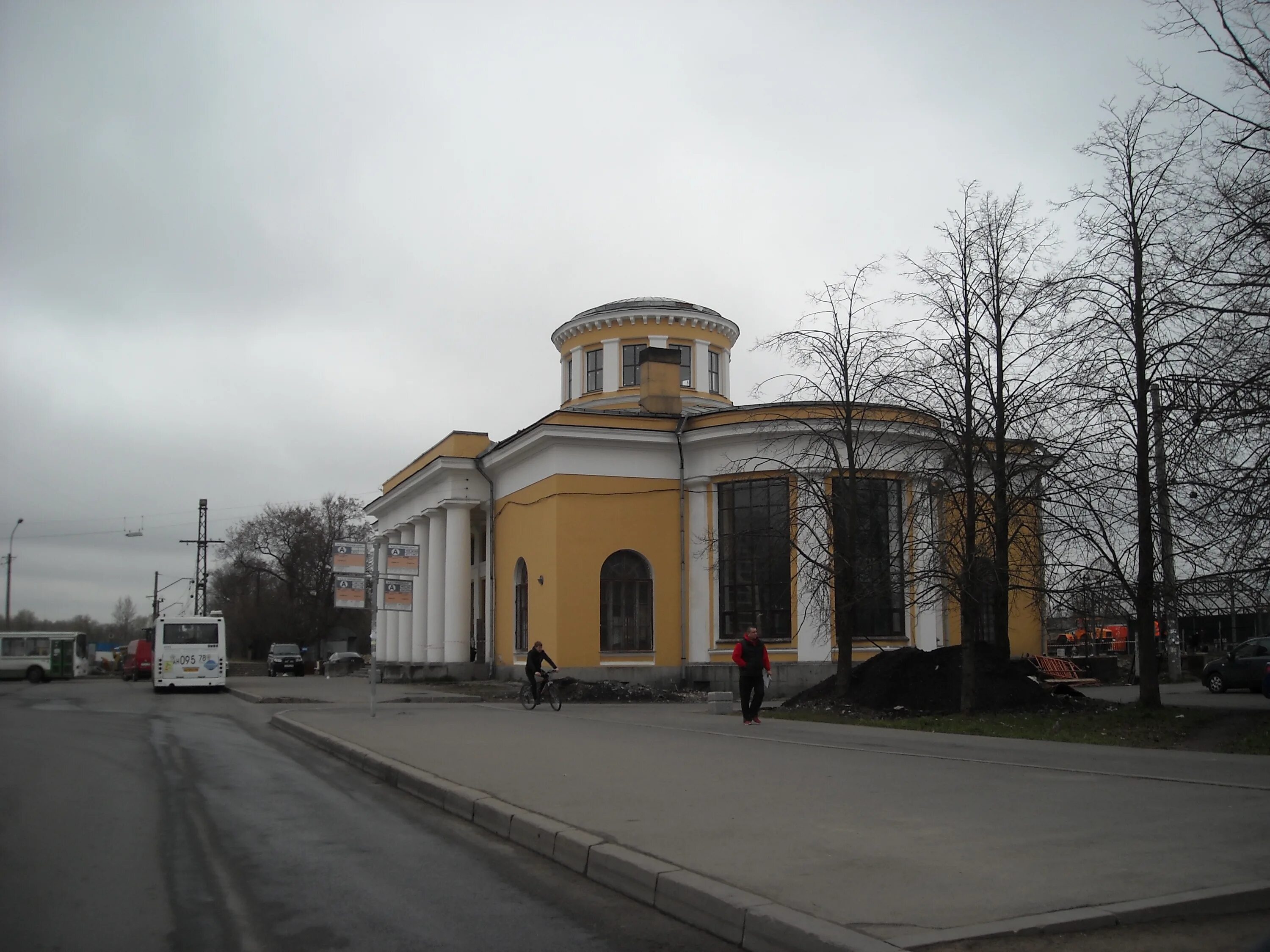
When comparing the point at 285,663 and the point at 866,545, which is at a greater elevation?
the point at 866,545

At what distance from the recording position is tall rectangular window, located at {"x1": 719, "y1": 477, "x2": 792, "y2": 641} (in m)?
31.1

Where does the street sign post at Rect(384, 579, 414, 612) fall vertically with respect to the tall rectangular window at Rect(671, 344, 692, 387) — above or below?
below

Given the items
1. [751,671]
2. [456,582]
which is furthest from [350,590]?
[456,582]

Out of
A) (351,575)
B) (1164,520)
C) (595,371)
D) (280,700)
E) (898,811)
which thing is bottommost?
(280,700)

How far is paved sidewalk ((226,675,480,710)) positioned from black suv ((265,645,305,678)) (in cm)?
1426

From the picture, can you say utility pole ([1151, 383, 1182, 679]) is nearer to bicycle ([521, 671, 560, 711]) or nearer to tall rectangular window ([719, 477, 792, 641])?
bicycle ([521, 671, 560, 711])

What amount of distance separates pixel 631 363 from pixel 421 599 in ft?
46.1

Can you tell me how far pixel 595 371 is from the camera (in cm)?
4047

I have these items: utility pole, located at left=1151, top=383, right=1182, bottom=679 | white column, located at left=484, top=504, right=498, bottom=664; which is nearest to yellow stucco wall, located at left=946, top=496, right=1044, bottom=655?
utility pole, located at left=1151, top=383, right=1182, bottom=679

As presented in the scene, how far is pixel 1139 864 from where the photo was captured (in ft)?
21.8

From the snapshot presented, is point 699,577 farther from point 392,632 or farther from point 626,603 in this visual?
point 392,632

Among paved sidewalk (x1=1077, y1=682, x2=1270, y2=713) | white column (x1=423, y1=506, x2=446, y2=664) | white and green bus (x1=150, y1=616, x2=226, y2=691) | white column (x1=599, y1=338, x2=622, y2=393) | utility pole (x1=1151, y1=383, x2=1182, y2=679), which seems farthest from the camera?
white column (x1=423, y1=506, x2=446, y2=664)

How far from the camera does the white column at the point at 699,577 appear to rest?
32.2 metres

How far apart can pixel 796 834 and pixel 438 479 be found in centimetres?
3344
